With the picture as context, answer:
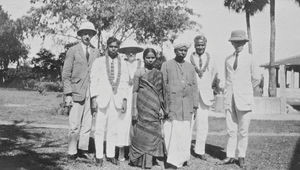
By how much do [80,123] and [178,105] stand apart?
1.71m

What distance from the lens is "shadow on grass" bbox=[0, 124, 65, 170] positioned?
6.25m

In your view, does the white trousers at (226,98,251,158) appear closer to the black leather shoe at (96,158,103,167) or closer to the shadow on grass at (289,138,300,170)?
the shadow on grass at (289,138,300,170)

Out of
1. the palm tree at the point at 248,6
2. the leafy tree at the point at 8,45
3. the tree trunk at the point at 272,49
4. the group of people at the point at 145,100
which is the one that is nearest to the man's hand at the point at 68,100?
the group of people at the point at 145,100

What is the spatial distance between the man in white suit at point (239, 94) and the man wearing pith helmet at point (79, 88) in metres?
2.46

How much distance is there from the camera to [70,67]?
6570mm

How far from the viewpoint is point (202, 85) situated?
721cm

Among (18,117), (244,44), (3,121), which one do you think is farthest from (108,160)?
(18,117)

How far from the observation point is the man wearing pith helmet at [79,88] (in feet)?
21.4

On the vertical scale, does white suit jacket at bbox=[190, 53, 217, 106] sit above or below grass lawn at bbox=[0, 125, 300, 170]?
above

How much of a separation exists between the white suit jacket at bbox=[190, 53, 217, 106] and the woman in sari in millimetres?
1016

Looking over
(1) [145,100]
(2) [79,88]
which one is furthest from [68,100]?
(1) [145,100]

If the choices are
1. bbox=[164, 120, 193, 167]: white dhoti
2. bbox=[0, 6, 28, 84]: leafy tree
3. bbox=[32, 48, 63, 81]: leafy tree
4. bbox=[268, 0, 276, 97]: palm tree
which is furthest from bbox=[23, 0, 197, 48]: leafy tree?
bbox=[0, 6, 28, 84]: leafy tree

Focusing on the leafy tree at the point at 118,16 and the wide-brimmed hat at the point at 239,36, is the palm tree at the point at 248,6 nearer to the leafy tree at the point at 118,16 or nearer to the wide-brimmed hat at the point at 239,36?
the leafy tree at the point at 118,16

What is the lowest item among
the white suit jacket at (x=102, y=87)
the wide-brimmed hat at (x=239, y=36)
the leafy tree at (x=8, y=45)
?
the white suit jacket at (x=102, y=87)
